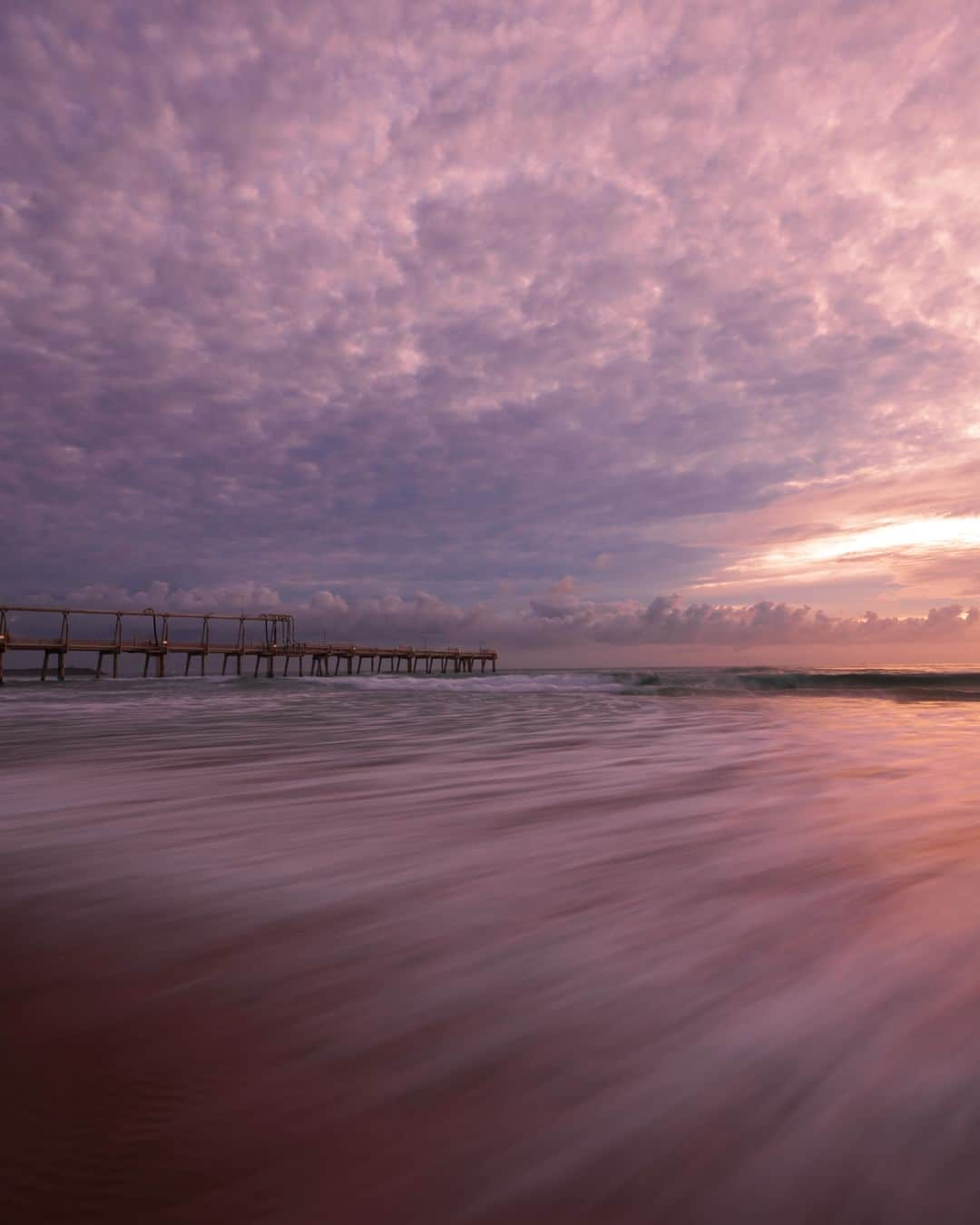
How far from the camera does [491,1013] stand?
1.94 meters

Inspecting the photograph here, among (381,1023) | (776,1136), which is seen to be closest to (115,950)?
(381,1023)

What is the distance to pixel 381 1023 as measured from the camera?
1.88 m

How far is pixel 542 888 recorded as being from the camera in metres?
3.02

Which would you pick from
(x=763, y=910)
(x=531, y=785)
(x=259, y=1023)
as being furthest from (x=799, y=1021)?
(x=531, y=785)

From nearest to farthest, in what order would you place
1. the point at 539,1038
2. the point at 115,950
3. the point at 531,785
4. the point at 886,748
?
the point at 539,1038, the point at 115,950, the point at 531,785, the point at 886,748

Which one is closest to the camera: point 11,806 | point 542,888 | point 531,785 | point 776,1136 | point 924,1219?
point 924,1219

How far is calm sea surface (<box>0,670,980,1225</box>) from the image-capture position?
4.23ft

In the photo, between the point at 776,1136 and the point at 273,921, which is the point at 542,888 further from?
the point at 776,1136

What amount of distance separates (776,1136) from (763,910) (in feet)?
4.55

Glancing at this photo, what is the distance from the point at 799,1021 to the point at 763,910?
879 millimetres

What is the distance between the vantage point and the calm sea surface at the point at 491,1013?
1.29 meters

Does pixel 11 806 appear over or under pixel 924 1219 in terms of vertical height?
under

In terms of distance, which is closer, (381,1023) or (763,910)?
(381,1023)

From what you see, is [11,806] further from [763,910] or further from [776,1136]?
[776,1136]
